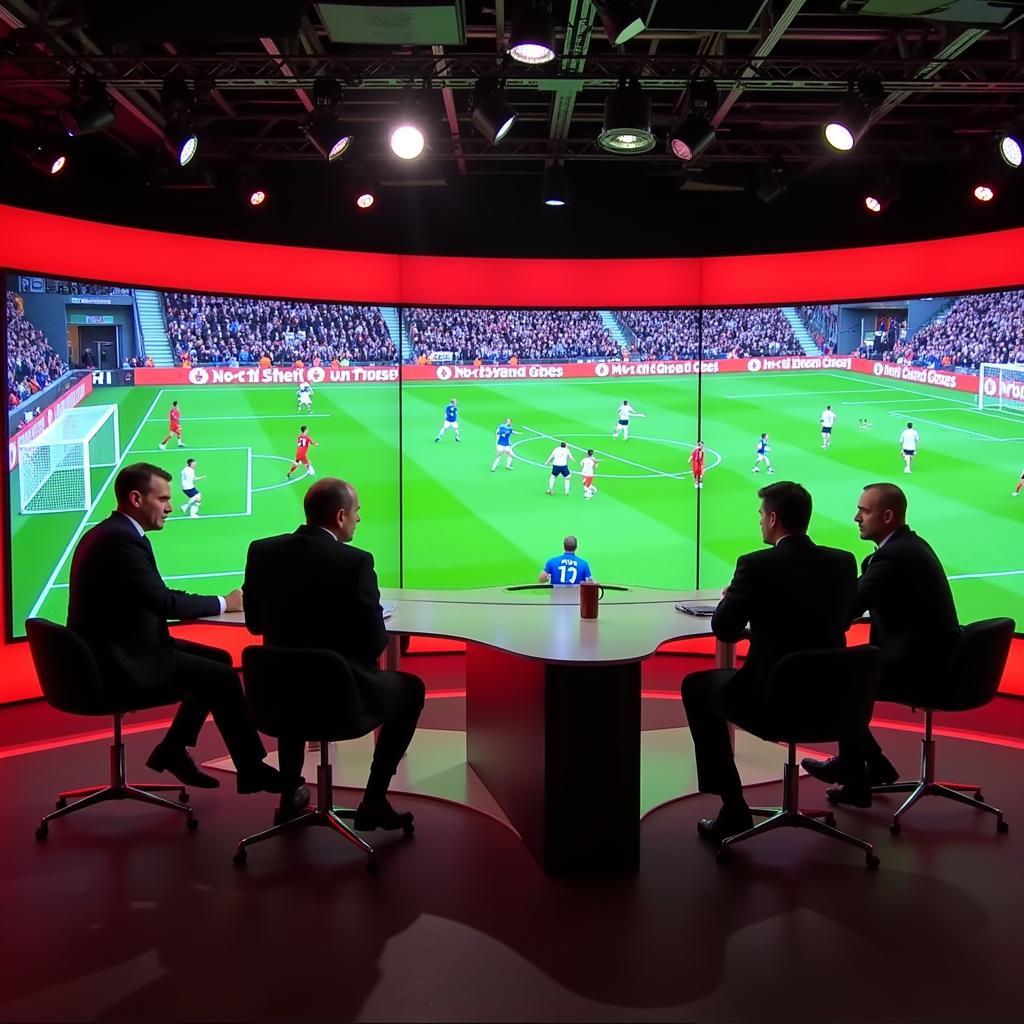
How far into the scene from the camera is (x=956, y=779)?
459 cm

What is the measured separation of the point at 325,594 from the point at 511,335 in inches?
170

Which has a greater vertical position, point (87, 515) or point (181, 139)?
point (181, 139)

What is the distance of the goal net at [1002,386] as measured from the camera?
20.5 feet

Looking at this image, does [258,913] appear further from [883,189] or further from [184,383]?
[883,189]

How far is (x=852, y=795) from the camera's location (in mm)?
4180

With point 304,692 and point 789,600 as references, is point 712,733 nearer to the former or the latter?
point 789,600

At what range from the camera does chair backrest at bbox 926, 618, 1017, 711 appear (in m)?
3.76

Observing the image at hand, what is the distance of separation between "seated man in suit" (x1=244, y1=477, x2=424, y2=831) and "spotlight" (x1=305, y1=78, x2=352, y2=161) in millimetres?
2445

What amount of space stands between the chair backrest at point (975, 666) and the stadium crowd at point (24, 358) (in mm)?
5409

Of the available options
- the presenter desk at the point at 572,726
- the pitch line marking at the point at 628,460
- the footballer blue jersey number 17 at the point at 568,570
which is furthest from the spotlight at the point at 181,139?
the footballer blue jersey number 17 at the point at 568,570

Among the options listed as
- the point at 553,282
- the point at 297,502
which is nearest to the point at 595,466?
the point at 553,282

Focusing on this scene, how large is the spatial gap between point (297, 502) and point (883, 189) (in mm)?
4718

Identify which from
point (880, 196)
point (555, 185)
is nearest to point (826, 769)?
point (880, 196)

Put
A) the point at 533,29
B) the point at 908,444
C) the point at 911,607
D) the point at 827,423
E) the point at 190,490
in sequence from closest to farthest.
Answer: the point at 911,607, the point at 533,29, the point at 190,490, the point at 908,444, the point at 827,423
